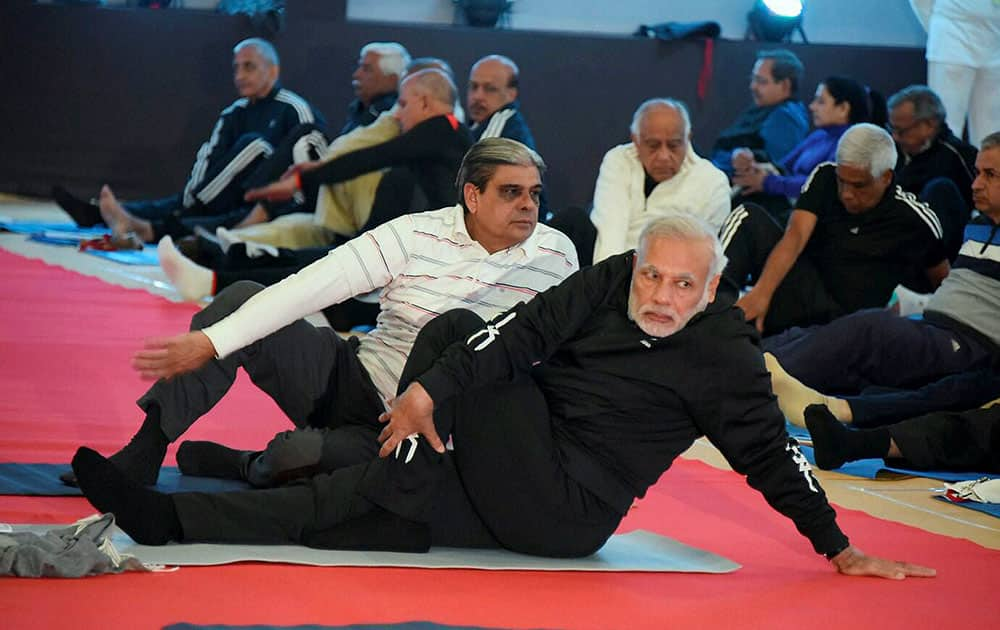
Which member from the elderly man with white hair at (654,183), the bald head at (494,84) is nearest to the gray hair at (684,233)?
the elderly man with white hair at (654,183)

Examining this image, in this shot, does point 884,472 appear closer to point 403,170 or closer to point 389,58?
point 403,170

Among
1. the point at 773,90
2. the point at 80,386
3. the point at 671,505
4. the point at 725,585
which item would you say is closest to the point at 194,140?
the point at 773,90

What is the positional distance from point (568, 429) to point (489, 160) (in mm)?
728

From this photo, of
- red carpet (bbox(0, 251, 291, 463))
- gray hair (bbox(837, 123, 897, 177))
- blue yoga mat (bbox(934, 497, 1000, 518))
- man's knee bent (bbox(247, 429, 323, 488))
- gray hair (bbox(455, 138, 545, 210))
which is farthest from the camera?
gray hair (bbox(837, 123, 897, 177))

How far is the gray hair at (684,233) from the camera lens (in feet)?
8.77

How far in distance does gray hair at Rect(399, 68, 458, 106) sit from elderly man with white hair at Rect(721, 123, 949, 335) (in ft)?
4.99

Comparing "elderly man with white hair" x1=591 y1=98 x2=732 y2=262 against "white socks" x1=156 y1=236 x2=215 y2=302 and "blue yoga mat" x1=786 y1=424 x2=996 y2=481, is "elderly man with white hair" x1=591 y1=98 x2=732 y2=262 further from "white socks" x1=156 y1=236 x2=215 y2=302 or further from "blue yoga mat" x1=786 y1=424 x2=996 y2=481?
"white socks" x1=156 y1=236 x2=215 y2=302

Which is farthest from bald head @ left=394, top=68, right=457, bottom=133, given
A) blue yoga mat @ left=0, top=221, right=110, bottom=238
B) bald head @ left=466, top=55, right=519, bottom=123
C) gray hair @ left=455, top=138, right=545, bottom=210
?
blue yoga mat @ left=0, top=221, right=110, bottom=238

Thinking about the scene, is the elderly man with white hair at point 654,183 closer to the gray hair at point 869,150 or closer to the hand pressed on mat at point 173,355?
the gray hair at point 869,150

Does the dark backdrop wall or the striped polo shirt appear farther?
the dark backdrop wall

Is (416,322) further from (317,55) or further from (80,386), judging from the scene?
(317,55)

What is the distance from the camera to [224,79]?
1060 cm

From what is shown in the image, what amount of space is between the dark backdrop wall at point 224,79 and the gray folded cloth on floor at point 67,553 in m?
8.08

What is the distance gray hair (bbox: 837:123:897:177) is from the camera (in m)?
5.05
